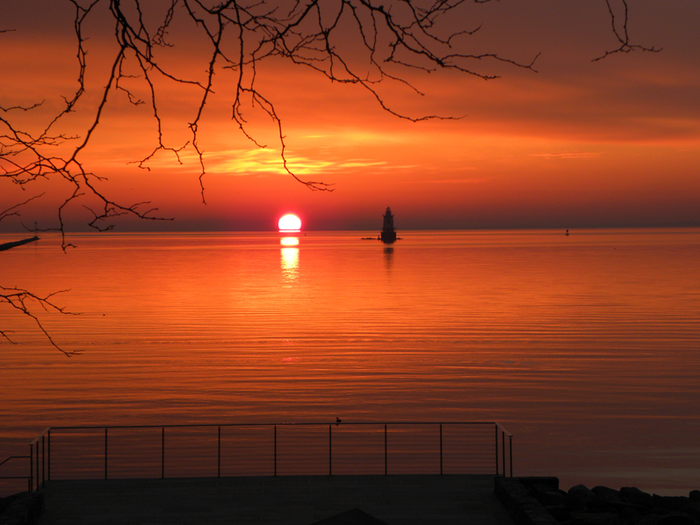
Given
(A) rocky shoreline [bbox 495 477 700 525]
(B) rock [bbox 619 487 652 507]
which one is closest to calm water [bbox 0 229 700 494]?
(B) rock [bbox 619 487 652 507]

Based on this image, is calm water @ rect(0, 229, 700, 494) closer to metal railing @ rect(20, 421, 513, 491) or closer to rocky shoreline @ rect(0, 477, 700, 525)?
metal railing @ rect(20, 421, 513, 491)

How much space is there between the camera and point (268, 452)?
23.4 meters

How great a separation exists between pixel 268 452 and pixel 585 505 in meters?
11.7

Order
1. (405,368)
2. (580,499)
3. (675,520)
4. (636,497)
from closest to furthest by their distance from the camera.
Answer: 1. (675,520)
2. (580,499)
3. (636,497)
4. (405,368)

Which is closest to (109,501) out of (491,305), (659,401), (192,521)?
(192,521)

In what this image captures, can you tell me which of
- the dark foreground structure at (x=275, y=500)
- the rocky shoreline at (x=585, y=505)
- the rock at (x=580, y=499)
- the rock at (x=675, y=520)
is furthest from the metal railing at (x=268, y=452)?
the rock at (x=675, y=520)

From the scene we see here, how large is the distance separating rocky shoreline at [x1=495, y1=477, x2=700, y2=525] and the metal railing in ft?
15.4

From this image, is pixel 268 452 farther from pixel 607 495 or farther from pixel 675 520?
pixel 675 520

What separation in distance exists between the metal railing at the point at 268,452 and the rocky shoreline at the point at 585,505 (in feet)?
15.4

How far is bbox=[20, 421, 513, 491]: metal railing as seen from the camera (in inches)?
828

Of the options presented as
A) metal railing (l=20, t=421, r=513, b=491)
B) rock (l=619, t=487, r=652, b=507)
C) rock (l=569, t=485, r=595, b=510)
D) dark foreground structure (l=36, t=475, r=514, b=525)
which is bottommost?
metal railing (l=20, t=421, r=513, b=491)

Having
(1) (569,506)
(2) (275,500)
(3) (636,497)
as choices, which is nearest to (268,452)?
(2) (275,500)

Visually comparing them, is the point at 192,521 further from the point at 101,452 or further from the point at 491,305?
the point at 491,305

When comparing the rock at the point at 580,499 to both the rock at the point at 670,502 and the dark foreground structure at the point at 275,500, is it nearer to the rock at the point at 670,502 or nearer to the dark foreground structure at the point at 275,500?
the rock at the point at 670,502
